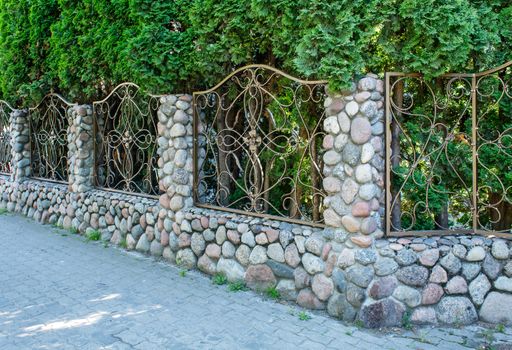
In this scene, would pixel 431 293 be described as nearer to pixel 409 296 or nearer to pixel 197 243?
pixel 409 296

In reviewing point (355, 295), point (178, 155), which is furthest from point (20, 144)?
point (355, 295)

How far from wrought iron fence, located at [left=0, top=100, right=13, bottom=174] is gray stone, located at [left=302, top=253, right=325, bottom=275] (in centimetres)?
791

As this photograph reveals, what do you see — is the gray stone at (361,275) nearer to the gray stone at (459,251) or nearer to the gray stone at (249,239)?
the gray stone at (459,251)

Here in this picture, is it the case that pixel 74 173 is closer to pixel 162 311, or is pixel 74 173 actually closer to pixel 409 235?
pixel 162 311

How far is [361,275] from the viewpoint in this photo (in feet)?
12.6

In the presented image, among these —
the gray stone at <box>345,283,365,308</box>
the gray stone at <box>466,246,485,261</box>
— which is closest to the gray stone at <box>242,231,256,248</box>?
the gray stone at <box>345,283,365,308</box>

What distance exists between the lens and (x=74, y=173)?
23.6ft

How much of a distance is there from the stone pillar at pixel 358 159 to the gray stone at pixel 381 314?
50cm

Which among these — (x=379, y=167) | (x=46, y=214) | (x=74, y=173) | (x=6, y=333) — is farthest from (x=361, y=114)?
(x=46, y=214)

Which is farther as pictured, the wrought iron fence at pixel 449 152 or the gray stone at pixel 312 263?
the gray stone at pixel 312 263

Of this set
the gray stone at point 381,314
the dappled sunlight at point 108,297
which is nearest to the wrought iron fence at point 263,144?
the gray stone at point 381,314

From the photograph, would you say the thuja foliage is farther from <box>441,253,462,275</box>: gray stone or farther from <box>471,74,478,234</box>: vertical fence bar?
<box>441,253,462,275</box>: gray stone

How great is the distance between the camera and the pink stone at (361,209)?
3.85 meters

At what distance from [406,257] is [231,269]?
1.86 metres
